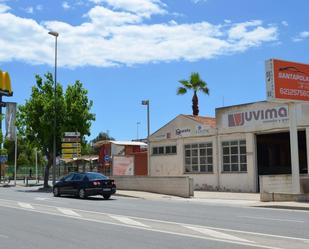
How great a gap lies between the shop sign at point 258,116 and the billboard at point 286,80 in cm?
549

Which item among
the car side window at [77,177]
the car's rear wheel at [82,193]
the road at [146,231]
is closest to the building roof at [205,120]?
the car side window at [77,177]

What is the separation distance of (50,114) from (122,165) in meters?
6.62

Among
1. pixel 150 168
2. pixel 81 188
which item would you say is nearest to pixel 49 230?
pixel 81 188

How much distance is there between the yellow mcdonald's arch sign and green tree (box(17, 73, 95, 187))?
14.5m

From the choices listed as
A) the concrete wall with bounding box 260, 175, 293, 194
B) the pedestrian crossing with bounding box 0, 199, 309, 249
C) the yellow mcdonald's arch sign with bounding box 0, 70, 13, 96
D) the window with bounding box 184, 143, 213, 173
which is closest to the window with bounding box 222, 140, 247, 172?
the window with bounding box 184, 143, 213, 173

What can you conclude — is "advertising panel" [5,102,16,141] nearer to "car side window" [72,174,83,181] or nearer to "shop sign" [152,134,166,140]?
"shop sign" [152,134,166,140]

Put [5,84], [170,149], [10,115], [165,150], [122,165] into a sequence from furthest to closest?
[5,84]
[10,115]
[165,150]
[170,149]
[122,165]

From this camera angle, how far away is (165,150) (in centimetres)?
3888

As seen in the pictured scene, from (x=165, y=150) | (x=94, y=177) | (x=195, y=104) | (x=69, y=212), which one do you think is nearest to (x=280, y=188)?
(x=94, y=177)

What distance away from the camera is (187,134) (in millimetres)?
36719

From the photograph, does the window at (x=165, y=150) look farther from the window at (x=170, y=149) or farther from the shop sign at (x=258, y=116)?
the shop sign at (x=258, y=116)

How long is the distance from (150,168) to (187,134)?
507 centimetres

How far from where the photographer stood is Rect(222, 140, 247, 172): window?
107ft

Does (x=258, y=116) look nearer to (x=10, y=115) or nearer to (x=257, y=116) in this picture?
(x=257, y=116)
